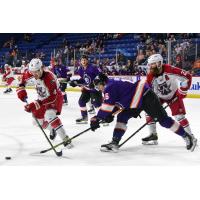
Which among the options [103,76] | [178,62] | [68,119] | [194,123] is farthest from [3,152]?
[178,62]

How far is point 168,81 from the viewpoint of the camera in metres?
3.75

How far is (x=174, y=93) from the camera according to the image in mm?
3779

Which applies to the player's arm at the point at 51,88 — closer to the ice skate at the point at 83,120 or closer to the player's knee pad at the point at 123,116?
the player's knee pad at the point at 123,116

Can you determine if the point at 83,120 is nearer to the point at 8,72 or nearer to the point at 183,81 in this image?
the point at 183,81

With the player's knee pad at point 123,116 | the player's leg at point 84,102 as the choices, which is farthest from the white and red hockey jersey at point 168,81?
the player's leg at point 84,102

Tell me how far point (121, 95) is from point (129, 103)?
0.35ft

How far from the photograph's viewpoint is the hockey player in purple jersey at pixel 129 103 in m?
3.33

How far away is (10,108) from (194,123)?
3.71 m

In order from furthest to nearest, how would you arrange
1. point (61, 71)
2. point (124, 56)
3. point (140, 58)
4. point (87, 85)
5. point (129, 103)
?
1. point (124, 56)
2. point (140, 58)
3. point (61, 71)
4. point (87, 85)
5. point (129, 103)

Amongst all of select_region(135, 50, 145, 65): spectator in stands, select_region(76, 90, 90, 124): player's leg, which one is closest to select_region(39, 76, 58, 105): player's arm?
select_region(76, 90, 90, 124): player's leg

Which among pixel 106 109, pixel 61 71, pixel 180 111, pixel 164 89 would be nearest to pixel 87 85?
pixel 164 89

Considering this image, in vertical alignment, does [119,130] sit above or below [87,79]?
below

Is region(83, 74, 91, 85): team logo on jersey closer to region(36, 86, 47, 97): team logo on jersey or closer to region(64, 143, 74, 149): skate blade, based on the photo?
region(36, 86, 47, 97): team logo on jersey

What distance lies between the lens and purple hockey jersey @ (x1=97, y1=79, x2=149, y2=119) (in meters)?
3.33
